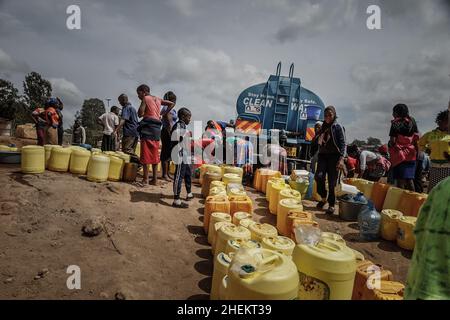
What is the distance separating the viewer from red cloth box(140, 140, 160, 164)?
5.00m

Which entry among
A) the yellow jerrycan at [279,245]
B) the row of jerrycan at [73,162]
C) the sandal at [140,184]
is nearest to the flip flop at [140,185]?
the sandal at [140,184]

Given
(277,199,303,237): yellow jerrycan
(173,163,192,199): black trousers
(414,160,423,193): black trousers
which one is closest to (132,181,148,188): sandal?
(173,163,192,199): black trousers

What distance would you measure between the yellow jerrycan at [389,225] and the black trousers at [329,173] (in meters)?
0.95

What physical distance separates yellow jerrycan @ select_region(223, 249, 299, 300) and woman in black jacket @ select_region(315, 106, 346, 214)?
332 centimetres

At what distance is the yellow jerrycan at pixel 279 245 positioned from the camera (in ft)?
7.72

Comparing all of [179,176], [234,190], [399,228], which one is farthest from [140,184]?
[399,228]

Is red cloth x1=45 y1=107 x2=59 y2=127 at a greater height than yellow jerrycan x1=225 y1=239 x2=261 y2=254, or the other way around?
red cloth x1=45 y1=107 x2=59 y2=127

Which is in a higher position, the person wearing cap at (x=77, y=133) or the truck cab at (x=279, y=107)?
the truck cab at (x=279, y=107)

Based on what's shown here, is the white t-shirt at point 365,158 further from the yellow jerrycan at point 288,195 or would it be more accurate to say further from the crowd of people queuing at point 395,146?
the yellow jerrycan at point 288,195

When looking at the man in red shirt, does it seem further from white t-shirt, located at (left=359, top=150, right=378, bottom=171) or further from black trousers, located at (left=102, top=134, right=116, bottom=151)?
black trousers, located at (left=102, top=134, right=116, bottom=151)

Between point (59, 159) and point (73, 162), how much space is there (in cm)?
23

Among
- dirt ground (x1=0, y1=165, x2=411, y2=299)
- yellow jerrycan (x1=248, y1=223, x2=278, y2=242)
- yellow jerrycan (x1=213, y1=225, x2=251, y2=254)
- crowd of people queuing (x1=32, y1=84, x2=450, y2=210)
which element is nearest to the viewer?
dirt ground (x1=0, y1=165, x2=411, y2=299)

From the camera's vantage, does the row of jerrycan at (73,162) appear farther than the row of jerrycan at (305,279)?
Yes
